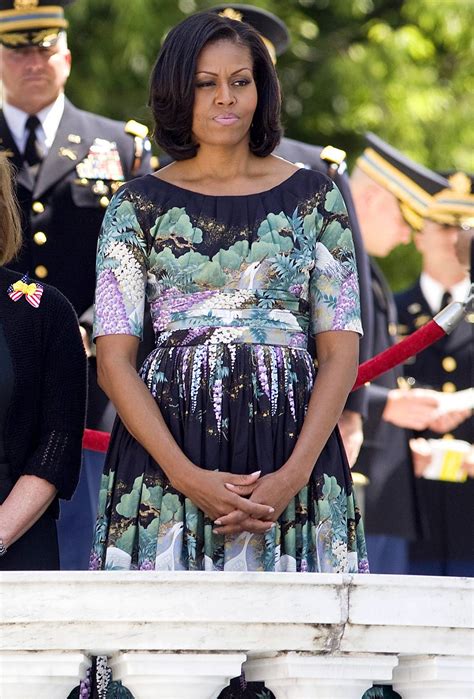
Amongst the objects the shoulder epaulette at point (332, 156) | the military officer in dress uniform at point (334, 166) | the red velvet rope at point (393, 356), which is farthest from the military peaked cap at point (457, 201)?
the red velvet rope at point (393, 356)

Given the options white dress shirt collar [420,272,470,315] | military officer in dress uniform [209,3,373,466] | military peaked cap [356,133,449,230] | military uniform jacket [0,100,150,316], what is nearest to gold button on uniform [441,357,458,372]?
white dress shirt collar [420,272,470,315]

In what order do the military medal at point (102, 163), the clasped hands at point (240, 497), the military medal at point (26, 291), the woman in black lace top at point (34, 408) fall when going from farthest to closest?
the military medal at point (102, 163)
the military medal at point (26, 291)
the woman in black lace top at point (34, 408)
the clasped hands at point (240, 497)

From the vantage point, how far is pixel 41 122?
5723 mm

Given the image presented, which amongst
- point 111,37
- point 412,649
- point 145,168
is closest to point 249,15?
point 145,168

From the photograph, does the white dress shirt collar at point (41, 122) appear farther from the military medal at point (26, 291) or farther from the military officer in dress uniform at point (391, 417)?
the military officer in dress uniform at point (391, 417)

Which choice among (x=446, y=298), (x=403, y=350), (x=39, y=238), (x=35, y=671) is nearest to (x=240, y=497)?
(x=35, y=671)

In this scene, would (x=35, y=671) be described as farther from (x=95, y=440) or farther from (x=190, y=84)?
(x=95, y=440)

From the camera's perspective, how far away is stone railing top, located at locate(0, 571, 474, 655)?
315 cm

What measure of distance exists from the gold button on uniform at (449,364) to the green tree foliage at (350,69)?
3453 millimetres

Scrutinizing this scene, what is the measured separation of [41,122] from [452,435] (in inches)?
118

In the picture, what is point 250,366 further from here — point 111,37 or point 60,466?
point 111,37

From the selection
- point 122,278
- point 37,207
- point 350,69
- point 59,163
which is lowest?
point 122,278

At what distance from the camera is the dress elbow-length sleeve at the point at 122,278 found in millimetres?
3984

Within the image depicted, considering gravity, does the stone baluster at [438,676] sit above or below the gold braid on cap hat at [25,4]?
below
